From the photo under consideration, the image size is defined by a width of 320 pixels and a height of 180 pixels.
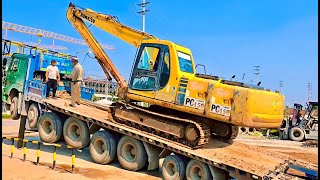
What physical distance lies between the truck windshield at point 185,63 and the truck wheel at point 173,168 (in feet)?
8.60

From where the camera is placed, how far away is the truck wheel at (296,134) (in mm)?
24484

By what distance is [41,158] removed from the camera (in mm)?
12125

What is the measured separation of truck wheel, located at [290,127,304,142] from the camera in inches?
964

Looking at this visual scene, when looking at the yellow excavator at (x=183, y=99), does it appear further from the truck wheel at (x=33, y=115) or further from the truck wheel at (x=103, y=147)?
the truck wheel at (x=33, y=115)

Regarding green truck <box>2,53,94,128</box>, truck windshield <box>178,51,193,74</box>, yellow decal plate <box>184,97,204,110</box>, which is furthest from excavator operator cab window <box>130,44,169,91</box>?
green truck <box>2,53,94,128</box>

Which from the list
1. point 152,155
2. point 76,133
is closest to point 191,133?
point 152,155

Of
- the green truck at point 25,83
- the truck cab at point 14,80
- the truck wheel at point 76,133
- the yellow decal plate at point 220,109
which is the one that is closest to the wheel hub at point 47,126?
the green truck at point 25,83

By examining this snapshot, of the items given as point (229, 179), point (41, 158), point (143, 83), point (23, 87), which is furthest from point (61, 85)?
point (229, 179)

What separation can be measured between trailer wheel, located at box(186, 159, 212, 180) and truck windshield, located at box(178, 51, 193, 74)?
2.79 meters

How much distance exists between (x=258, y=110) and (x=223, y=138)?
2.25 metres

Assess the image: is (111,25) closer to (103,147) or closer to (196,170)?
(103,147)

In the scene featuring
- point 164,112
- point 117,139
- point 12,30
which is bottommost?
point 117,139

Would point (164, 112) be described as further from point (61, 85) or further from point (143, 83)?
point (61, 85)

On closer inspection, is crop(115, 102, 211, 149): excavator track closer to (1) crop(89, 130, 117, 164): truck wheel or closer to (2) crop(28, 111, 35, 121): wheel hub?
(1) crop(89, 130, 117, 164): truck wheel
